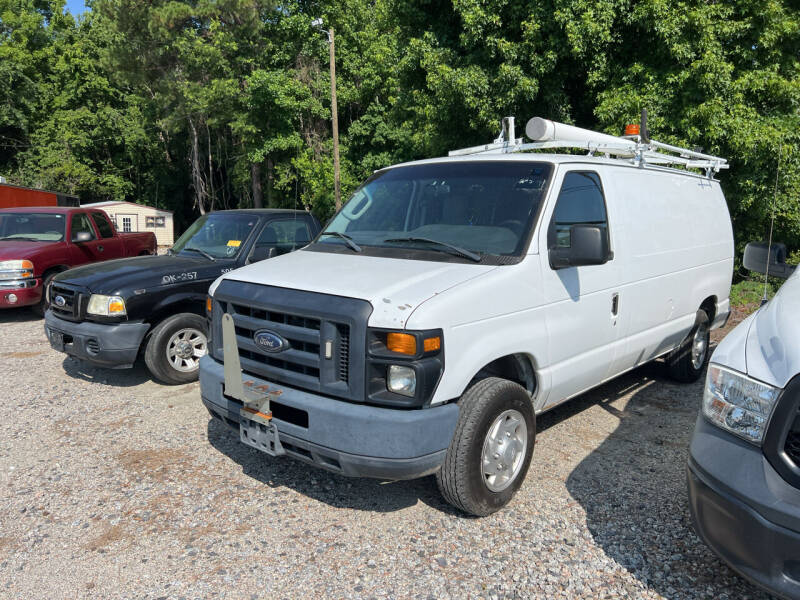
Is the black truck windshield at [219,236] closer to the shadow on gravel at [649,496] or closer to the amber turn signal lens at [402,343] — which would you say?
the shadow on gravel at [649,496]

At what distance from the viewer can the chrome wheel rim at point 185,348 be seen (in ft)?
19.8

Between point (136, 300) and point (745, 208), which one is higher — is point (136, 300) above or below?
below

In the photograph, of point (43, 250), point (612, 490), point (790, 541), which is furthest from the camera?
point (43, 250)

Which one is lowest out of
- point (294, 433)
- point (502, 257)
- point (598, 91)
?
point (294, 433)

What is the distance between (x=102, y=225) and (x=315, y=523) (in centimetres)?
862

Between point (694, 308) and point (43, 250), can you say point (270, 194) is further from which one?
point (694, 308)

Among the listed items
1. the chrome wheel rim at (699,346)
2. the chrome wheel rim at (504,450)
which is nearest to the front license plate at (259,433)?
the chrome wheel rim at (504,450)

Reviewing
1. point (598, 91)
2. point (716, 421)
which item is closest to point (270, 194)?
point (598, 91)

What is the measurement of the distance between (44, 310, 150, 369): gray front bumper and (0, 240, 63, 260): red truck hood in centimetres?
396

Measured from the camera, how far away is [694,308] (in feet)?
18.7

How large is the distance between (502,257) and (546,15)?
9106 mm

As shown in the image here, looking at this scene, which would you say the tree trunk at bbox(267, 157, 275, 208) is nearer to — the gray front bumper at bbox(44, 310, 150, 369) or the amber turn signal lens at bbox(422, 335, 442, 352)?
the gray front bumper at bbox(44, 310, 150, 369)

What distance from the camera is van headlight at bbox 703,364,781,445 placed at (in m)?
2.39

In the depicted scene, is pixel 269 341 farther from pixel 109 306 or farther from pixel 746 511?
pixel 109 306
